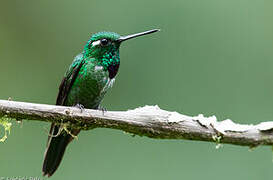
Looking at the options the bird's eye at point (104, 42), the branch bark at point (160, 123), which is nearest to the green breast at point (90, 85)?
the bird's eye at point (104, 42)

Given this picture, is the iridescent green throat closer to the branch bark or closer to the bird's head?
the bird's head

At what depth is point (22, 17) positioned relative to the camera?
7.36 metres

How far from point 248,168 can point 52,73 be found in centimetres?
339

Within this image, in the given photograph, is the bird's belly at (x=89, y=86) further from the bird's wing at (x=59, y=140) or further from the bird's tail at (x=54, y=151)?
the bird's tail at (x=54, y=151)

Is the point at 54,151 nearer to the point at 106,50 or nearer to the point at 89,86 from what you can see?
the point at 89,86

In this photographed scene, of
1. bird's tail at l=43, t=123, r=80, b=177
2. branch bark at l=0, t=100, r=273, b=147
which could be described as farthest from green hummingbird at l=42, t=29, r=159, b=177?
branch bark at l=0, t=100, r=273, b=147

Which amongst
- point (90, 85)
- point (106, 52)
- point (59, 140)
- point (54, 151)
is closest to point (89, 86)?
point (90, 85)

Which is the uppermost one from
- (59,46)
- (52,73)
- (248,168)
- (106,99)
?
(59,46)

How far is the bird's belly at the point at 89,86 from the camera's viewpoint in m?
4.57

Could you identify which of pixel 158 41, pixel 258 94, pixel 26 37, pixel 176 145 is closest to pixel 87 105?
pixel 176 145

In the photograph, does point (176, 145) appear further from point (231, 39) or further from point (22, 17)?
point (22, 17)

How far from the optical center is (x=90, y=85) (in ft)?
15.0

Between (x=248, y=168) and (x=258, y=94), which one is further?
(x=258, y=94)

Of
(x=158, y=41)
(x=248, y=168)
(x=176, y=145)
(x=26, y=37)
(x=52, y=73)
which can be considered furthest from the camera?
(x=26, y=37)
